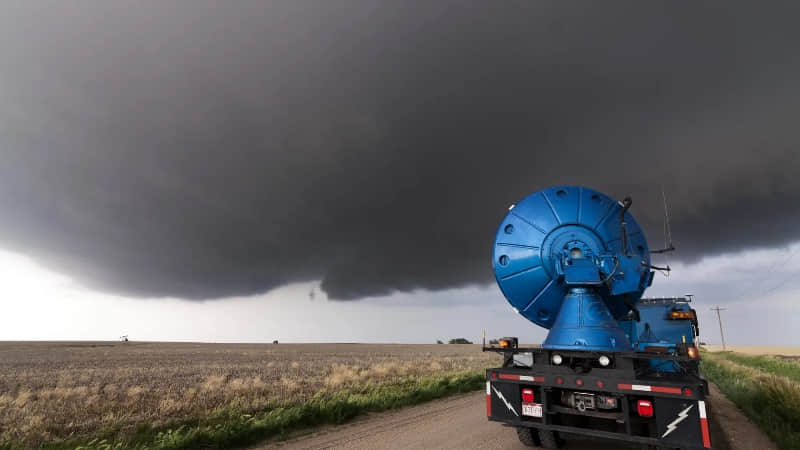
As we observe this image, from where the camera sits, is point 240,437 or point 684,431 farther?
point 240,437

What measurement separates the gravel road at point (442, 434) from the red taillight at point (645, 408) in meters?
2.07

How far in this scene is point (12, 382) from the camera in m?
18.8

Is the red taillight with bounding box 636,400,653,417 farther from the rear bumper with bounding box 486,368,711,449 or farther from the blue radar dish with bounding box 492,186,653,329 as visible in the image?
the blue radar dish with bounding box 492,186,653,329

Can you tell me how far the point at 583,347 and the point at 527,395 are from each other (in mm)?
1018

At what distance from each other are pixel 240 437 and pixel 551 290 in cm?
597

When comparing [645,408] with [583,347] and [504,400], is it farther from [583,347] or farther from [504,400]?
[504,400]

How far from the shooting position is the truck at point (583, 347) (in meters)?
5.15

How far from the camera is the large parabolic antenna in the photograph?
6172 millimetres

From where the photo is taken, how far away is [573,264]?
20.9 feet

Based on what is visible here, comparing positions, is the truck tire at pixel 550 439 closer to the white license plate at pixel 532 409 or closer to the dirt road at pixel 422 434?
the dirt road at pixel 422 434

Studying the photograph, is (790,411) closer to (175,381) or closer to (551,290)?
(551,290)

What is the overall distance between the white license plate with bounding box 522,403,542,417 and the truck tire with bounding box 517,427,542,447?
0.90 meters

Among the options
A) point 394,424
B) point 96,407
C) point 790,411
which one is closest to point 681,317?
point 790,411

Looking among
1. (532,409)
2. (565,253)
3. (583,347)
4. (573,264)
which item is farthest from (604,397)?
(565,253)
